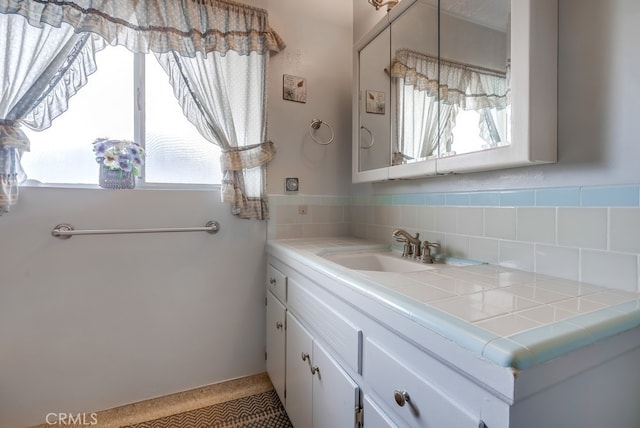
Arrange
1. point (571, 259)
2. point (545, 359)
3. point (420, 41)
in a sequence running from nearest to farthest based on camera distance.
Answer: point (545, 359) < point (571, 259) < point (420, 41)

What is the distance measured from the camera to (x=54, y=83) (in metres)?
1.31

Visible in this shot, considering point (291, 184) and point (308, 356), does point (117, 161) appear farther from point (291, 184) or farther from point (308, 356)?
point (308, 356)

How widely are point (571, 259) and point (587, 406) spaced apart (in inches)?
16.9

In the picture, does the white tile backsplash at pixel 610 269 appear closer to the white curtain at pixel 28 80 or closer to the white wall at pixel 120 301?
the white wall at pixel 120 301

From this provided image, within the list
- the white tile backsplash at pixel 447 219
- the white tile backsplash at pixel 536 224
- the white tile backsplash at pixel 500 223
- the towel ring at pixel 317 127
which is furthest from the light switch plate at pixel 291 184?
the white tile backsplash at pixel 536 224

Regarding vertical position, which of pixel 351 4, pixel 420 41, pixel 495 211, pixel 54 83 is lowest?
pixel 495 211

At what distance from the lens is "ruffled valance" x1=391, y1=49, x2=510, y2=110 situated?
37.3 inches

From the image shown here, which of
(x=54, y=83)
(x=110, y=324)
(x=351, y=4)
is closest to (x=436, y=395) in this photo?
(x=110, y=324)

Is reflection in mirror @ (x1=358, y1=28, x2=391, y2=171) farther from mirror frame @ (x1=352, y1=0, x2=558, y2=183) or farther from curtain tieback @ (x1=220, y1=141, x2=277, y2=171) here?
mirror frame @ (x1=352, y1=0, x2=558, y2=183)

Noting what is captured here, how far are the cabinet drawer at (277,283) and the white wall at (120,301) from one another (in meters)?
0.11

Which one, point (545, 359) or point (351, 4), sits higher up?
point (351, 4)

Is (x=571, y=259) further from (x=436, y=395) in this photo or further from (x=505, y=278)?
(x=436, y=395)

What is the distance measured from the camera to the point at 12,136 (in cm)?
123
